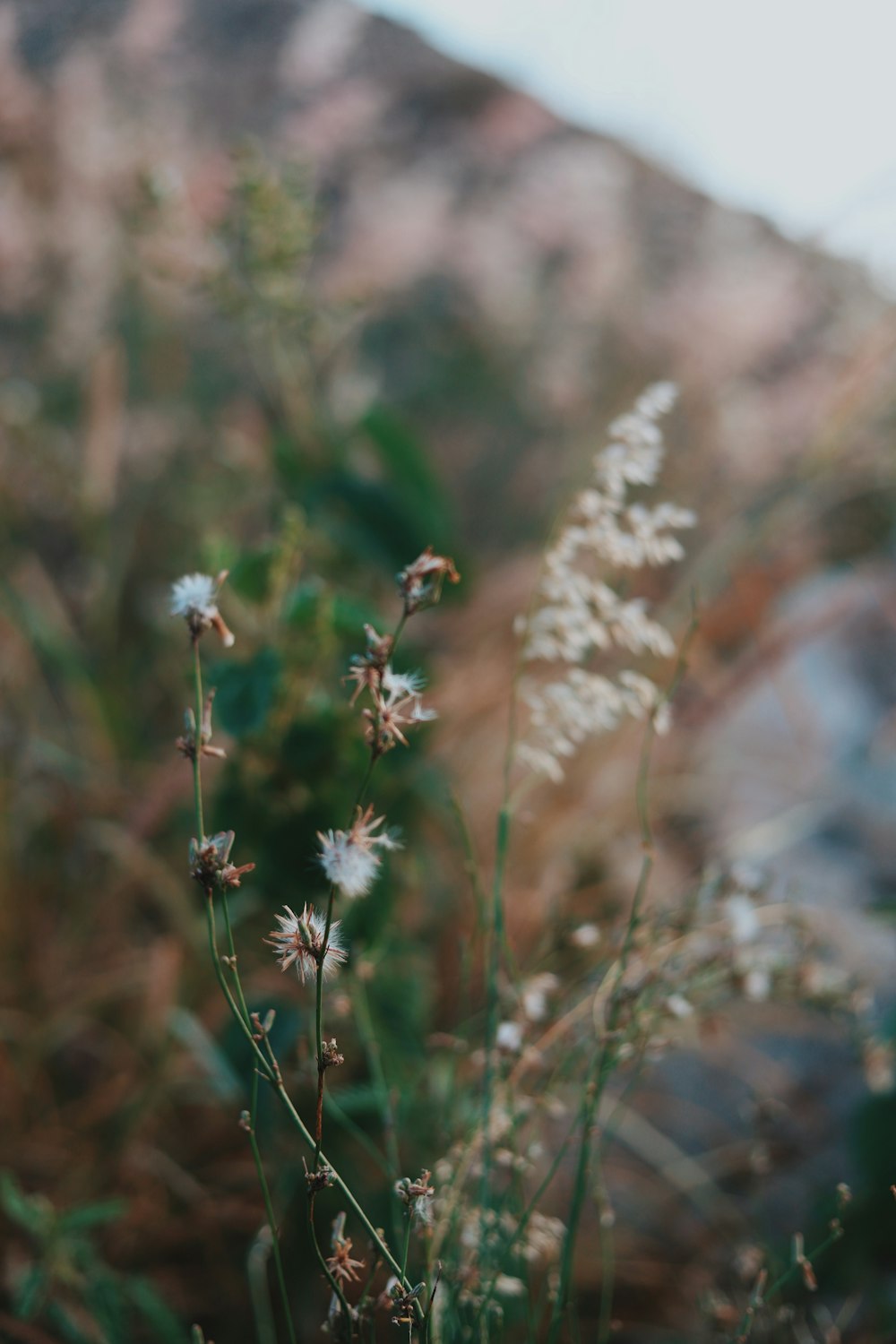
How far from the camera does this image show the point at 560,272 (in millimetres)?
2189

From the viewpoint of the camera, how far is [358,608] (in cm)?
68

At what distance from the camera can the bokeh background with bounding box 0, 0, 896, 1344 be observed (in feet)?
2.35

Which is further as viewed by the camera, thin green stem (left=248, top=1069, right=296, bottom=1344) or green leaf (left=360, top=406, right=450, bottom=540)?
green leaf (left=360, top=406, right=450, bottom=540)

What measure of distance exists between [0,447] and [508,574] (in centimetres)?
82

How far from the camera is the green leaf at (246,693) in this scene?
1.85 feet

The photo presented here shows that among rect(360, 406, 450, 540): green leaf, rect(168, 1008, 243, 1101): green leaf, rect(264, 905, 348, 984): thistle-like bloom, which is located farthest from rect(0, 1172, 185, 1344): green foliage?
rect(360, 406, 450, 540): green leaf

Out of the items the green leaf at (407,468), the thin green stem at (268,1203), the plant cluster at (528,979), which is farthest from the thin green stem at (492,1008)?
the green leaf at (407,468)

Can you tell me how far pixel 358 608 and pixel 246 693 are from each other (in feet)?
0.41

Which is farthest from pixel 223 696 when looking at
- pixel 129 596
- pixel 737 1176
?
pixel 129 596

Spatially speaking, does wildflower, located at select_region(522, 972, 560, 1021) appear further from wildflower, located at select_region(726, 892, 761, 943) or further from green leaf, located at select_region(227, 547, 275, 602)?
green leaf, located at select_region(227, 547, 275, 602)

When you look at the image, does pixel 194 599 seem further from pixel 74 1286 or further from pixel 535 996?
pixel 74 1286

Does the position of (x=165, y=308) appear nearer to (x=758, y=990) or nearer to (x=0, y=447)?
(x=0, y=447)

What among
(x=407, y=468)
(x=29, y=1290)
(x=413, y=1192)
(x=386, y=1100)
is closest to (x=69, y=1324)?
(x=29, y=1290)

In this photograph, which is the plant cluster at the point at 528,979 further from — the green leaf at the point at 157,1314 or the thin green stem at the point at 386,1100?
the green leaf at the point at 157,1314
